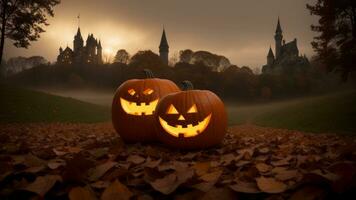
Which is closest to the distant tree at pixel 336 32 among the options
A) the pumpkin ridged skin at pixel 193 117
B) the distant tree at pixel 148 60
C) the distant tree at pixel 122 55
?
the pumpkin ridged skin at pixel 193 117

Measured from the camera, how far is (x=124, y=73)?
55.9 m

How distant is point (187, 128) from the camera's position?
5.00m

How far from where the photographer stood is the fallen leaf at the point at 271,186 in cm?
182

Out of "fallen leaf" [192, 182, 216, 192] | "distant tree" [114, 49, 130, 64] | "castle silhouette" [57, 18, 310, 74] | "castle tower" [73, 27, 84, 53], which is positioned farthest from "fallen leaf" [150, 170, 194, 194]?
"castle tower" [73, 27, 84, 53]

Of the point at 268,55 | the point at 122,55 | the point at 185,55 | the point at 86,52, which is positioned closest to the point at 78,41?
the point at 86,52

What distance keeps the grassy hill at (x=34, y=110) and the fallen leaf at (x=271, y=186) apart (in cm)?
1710

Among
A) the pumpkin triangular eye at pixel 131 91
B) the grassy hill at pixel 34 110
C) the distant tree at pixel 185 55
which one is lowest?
the grassy hill at pixel 34 110

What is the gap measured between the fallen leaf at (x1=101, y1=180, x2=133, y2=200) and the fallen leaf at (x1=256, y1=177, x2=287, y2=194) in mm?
904

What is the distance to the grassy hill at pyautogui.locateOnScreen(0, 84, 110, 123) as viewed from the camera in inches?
674

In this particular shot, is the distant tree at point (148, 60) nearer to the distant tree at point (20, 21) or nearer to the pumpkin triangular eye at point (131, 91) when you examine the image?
the distant tree at point (20, 21)

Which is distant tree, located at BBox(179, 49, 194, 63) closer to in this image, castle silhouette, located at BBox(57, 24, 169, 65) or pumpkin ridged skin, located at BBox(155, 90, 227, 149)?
castle silhouette, located at BBox(57, 24, 169, 65)

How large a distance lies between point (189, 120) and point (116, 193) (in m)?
3.13

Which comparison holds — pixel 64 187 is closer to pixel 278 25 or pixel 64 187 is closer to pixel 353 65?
pixel 353 65

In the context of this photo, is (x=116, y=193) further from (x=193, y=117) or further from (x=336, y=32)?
(x=336, y=32)
